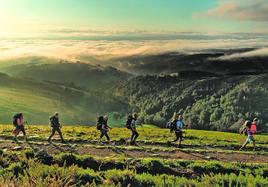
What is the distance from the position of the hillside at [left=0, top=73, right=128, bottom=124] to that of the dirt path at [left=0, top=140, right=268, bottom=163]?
224 ft

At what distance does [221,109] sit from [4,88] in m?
90.7

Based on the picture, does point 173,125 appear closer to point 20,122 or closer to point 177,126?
point 177,126

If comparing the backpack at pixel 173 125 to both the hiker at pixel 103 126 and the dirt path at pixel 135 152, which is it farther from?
the hiker at pixel 103 126

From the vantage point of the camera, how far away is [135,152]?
29031mm

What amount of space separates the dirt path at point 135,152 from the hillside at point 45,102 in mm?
68131

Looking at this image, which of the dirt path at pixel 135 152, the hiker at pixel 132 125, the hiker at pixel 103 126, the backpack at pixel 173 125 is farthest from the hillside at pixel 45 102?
the dirt path at pixel 135 152

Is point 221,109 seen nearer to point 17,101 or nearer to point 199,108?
point 199,108

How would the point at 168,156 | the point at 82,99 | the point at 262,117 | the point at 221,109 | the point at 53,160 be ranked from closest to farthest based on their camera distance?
the point at 53,160
the point at 168,156
the point at 82,99
the point at 262,117
the point at 221,109

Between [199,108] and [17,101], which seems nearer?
[17,101]

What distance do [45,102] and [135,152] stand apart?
90418mm

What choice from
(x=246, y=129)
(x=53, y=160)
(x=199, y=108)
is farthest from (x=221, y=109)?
(x=53, y=160)

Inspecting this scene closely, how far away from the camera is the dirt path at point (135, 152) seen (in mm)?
28016

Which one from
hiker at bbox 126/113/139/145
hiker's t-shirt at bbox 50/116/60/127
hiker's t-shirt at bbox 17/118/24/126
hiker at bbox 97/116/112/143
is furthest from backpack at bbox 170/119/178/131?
hiker's t-shirt at bbox 17/118/24/126

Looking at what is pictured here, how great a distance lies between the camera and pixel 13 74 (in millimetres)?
143125
